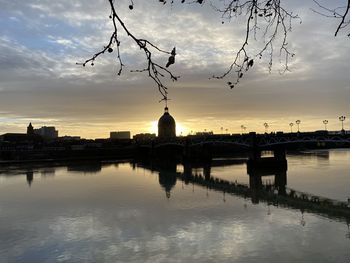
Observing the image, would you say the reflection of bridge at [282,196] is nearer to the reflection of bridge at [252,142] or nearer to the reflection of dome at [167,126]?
the reflection of bridge at [252,142]

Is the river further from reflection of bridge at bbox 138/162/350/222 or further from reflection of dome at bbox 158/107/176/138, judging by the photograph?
reflection of dome at bbox 158/107/176/138

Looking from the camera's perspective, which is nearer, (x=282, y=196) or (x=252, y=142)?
(x=282, y=196)

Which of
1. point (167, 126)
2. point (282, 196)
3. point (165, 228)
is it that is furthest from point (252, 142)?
point (167, 126)

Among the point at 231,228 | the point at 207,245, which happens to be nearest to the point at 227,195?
the point at 231,228

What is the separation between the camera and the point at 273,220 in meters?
27.4

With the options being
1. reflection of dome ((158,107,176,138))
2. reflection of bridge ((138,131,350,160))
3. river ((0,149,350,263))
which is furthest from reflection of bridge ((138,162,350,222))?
reflection of dome ((158,107,176,138))

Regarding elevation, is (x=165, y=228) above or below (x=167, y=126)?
below

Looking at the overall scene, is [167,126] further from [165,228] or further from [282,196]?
[165,228]

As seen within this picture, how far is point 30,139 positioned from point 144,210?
145 metres

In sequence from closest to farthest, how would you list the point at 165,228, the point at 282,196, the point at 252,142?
1. the point at 165,228
2. the point at 282,196
3. the point at 252,142

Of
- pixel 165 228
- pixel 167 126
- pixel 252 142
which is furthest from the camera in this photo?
pixel 167 126

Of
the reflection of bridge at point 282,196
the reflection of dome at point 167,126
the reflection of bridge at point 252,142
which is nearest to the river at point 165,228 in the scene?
the reflection of bridge at point 282,196

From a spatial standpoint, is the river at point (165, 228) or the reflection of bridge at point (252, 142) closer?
the river at point (165, 228)

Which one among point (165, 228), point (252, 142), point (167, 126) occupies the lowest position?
point (165, 228)
